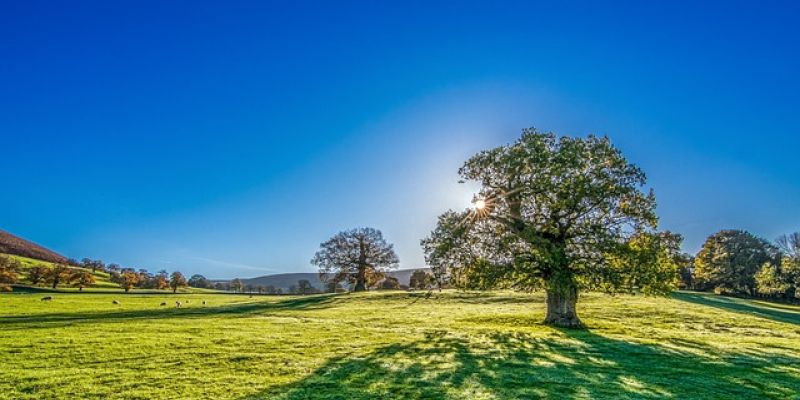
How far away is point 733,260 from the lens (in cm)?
7850

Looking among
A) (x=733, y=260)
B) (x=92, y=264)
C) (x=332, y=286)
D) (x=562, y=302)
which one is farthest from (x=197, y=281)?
(x=733, y=260)

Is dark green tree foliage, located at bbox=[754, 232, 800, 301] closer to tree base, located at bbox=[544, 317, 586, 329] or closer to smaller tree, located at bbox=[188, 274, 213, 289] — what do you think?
tree base, located at bbox=[544, 317, 586, 329]

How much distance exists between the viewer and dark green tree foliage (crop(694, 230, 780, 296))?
253 feet

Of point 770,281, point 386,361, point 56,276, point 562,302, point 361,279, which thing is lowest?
point 386,361

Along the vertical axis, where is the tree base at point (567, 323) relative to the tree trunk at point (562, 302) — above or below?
below

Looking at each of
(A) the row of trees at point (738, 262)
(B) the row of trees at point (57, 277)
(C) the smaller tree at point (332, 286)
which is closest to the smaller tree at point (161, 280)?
(B) the row of trees at point (57, 277)

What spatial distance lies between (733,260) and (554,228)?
245ft

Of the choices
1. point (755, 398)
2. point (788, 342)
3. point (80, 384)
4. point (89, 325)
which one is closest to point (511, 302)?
point (788, 342)

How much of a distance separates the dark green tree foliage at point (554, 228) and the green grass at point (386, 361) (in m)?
3.12

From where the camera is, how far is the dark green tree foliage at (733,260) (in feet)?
253

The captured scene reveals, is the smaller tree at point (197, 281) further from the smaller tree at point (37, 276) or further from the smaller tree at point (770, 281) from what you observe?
the smaller tree at point (770, 281)

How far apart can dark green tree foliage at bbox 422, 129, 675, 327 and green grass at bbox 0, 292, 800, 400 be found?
3120 mm

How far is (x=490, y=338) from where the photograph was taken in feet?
68.6

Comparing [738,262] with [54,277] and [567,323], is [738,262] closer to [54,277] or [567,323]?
[567,323]
